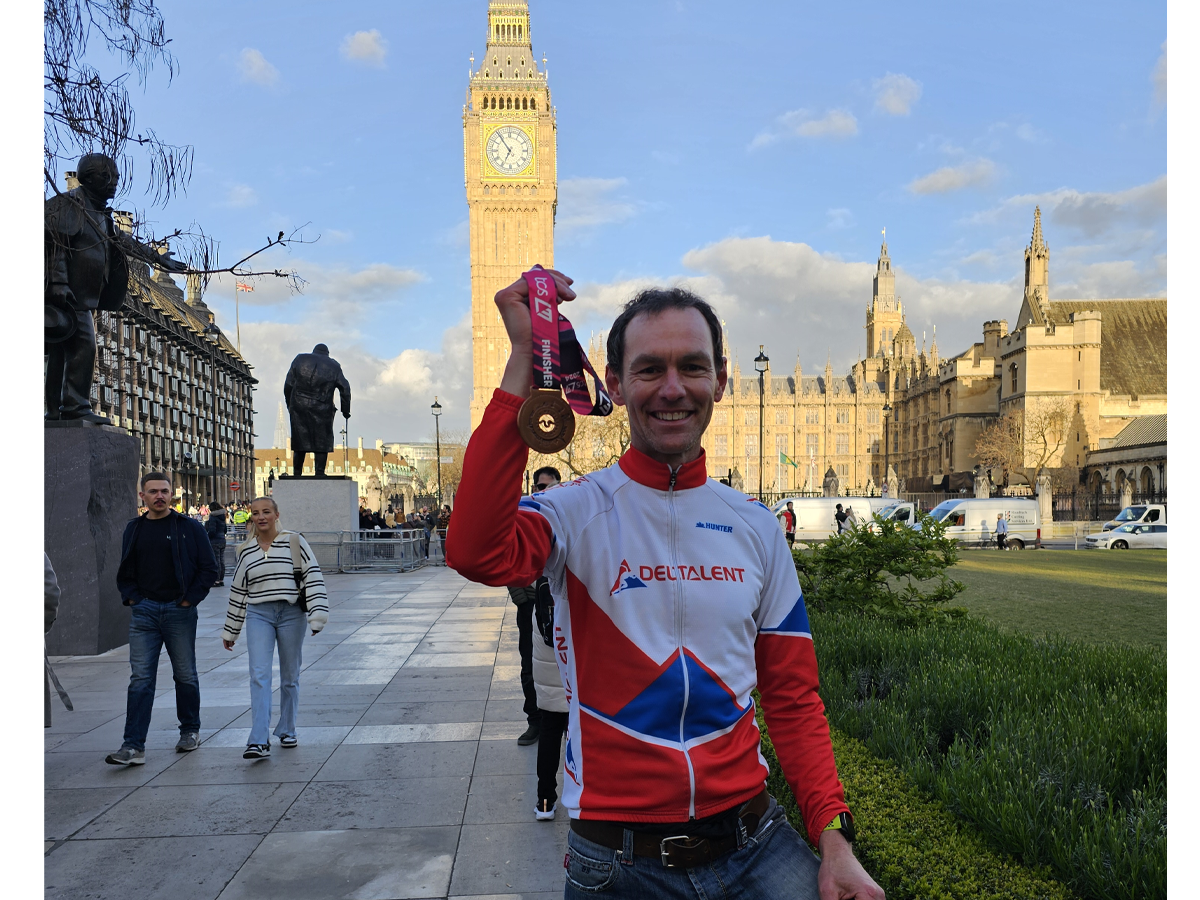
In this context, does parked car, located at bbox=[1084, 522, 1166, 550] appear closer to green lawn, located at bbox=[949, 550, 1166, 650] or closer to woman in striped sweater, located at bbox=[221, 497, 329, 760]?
green lawn, located at bbox=[949, 550, 1166, 650]

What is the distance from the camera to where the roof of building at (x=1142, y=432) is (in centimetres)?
5176

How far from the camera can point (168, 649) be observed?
252 inches

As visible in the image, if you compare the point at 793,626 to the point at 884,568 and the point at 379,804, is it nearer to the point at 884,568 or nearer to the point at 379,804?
the point at 379,804

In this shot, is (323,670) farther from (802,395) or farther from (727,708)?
(802,395)

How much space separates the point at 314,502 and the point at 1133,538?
90.4 ft

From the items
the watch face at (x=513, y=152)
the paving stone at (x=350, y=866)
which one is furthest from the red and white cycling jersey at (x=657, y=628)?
the watch face at (x=513, y=152)

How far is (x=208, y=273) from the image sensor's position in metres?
5.59

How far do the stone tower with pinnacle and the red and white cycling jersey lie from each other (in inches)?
4581

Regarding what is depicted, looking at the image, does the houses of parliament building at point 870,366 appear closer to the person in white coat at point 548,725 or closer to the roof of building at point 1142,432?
the roof of building at point 1142,432

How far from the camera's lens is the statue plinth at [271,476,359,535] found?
64.6 feet

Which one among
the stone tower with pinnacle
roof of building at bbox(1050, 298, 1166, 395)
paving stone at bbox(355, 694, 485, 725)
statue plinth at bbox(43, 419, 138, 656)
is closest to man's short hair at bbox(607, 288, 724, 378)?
paving stone at bbox(355, 694, 485, 725)

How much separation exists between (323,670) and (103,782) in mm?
3707

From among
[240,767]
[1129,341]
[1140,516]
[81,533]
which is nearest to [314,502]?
[81,533]

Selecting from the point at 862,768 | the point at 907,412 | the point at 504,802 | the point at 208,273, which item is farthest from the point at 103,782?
the point at 907,412
